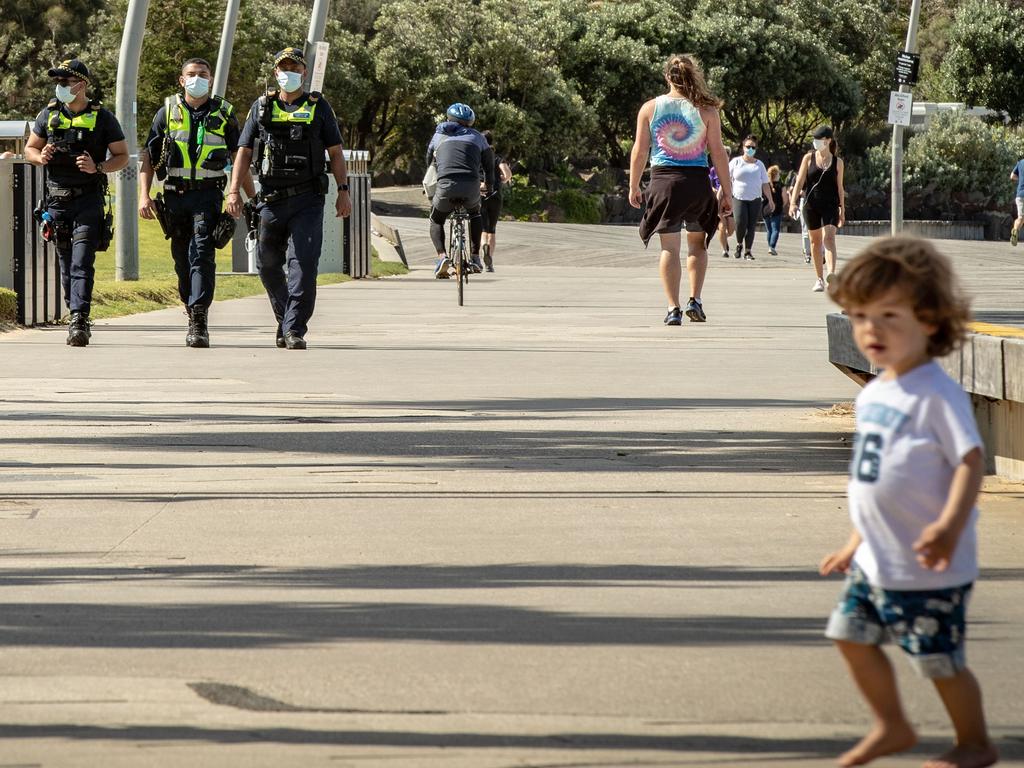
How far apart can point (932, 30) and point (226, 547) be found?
74.2 metres

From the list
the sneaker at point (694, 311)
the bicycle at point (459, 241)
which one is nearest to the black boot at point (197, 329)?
the sneaker at point (694, 311)

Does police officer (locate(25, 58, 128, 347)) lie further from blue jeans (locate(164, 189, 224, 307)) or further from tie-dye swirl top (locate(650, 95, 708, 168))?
tie-dye swirl top (locate(650, 95, 708, 168))

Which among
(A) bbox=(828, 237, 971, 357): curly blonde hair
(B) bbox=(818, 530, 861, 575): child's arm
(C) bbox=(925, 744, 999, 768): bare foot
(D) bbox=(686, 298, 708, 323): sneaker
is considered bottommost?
(C) bbox=(925, 744, 999, 768): bare foot

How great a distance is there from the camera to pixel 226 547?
5.63 m

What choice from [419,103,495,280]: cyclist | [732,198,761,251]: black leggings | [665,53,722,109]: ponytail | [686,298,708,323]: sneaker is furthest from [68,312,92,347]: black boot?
[732,198,761,251]: black leggings

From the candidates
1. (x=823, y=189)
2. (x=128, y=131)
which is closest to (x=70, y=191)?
(x=128, y=131)

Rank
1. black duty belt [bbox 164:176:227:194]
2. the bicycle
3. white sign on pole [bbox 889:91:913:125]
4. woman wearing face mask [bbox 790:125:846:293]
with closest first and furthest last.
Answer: black duty belt [bbox 164:176:227:194], the bicycle, woman wearing face mask [bbox 790:125:846:293], white sign on pole [bbox 889:91:913:125]

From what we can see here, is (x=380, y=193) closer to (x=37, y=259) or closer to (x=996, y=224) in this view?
(x=996, y=224)

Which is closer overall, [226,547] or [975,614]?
[975,614]

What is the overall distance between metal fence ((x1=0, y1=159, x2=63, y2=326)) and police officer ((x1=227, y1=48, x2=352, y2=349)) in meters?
2.29

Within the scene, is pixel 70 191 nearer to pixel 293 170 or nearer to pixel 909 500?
pixel 293 170

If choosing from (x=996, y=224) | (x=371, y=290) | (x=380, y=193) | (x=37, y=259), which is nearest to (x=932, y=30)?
(x=996, y=224)

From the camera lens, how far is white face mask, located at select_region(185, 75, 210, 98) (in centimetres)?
1236

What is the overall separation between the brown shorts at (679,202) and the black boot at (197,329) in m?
3.22
